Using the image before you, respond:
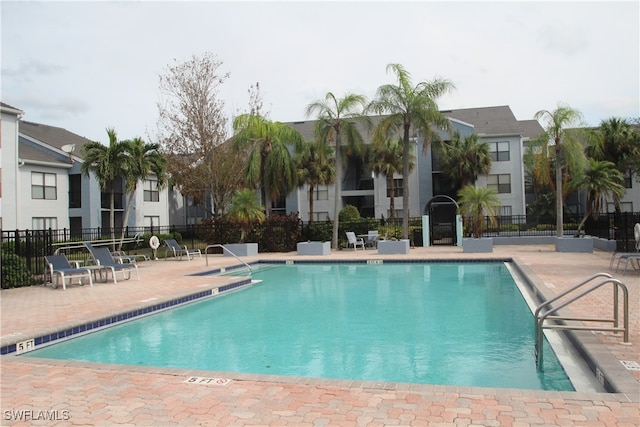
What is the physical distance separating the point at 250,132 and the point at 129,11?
12.3 meters

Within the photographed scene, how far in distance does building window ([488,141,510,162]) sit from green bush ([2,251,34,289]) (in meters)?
31.6

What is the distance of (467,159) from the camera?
1380 inches

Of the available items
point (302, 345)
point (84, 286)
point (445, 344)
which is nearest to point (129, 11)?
point (84, 286)

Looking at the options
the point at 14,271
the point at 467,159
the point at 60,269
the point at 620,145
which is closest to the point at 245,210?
the point at 60,269

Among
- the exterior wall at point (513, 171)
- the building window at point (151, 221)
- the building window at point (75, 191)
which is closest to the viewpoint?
the building window at point (75, 191)

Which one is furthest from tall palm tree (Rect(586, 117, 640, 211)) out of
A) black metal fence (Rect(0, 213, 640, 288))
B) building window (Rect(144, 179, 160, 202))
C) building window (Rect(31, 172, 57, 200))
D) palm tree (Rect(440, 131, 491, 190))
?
building window (Rect(31, 172, 57, 200))

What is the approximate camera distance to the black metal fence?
13.0 m

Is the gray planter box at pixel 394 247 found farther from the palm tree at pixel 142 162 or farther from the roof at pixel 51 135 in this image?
the roof at pixel 51 135

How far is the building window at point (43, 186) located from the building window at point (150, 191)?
6713 millimetres

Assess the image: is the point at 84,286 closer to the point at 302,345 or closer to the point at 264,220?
the point at 302,345

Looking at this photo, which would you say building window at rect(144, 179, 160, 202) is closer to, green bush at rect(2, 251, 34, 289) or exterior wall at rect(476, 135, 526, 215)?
green bush at rect(2, 251, 34, 289)

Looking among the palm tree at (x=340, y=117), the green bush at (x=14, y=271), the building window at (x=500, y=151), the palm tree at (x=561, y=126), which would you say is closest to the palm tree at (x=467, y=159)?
the building window at (x=500, y=151)

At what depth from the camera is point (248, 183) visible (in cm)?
2562

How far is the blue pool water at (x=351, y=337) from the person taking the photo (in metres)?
5.92
